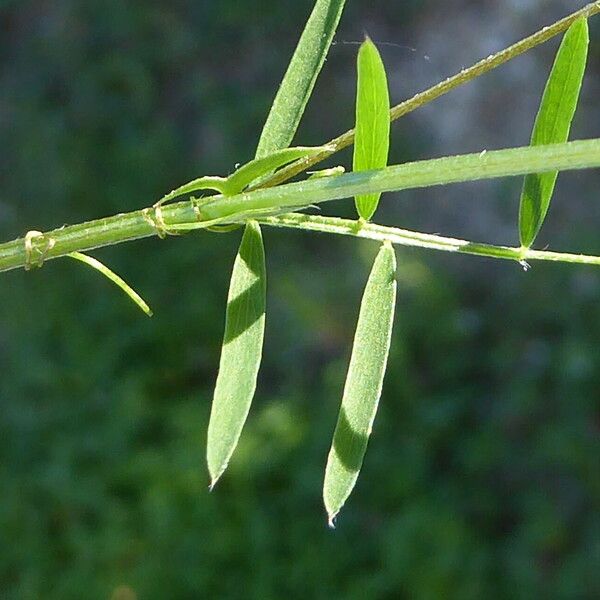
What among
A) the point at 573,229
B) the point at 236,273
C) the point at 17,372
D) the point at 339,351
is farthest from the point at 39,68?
the point at 236,273

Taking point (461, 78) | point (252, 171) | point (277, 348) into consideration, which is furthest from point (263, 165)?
point (277, 348)

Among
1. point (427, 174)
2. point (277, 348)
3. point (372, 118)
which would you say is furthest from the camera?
point (277, 348)

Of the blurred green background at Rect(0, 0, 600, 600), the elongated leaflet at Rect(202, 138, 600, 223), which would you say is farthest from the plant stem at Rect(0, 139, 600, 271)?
the blurred green background at Rect(0, 0, 600, 600)

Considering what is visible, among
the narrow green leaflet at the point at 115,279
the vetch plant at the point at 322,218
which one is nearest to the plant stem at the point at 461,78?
the vetch plant at the point at 322,218

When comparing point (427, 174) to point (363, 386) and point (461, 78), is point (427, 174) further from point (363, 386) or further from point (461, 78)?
point (363, 386)

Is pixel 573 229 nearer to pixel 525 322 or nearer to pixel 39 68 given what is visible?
pixel 525 322

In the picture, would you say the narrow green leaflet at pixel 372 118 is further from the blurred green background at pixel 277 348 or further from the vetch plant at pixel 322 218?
the blurred green background at pixel 277 348

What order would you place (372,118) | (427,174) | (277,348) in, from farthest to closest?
(277,348), (372,118), (427,174)
